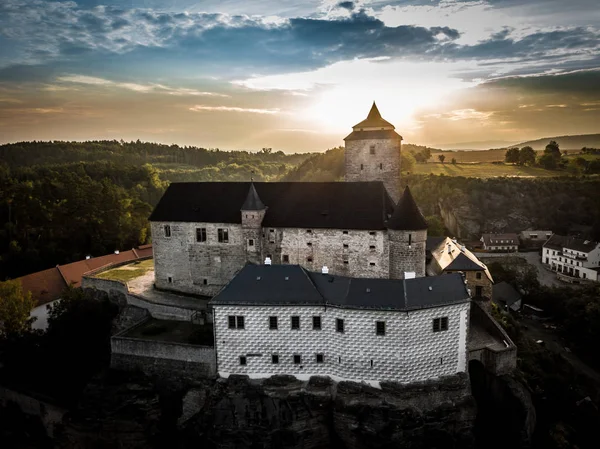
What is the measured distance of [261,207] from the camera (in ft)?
99.3

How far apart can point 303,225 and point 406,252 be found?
22.3ft

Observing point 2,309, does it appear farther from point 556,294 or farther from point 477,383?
point 556,294

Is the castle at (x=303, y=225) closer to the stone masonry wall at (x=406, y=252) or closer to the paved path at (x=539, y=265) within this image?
the stone masonry wall at (x=406, y=252)

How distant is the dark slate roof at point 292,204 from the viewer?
2888 cm

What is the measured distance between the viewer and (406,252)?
27.0m

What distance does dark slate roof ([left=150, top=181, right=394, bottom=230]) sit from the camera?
2888cm

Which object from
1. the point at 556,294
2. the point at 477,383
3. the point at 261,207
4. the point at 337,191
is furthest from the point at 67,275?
the point at 556,294

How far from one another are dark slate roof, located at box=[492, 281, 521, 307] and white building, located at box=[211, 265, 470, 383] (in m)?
26.8

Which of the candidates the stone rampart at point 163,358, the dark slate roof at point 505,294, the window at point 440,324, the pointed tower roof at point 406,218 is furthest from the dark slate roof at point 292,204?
the dark slate roof at point 505,294

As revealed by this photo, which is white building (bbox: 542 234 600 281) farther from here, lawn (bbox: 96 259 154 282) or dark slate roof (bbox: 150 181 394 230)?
lawn (bbox: 96 259 154 282)

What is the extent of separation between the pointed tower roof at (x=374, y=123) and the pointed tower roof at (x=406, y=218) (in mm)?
8690

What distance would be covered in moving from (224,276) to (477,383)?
1743cm

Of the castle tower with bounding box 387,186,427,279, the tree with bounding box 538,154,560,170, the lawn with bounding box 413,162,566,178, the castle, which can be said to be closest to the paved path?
the lawn with bounding box 413,162,566,178

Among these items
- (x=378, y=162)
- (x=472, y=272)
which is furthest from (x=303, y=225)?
(x=472, y=272)
